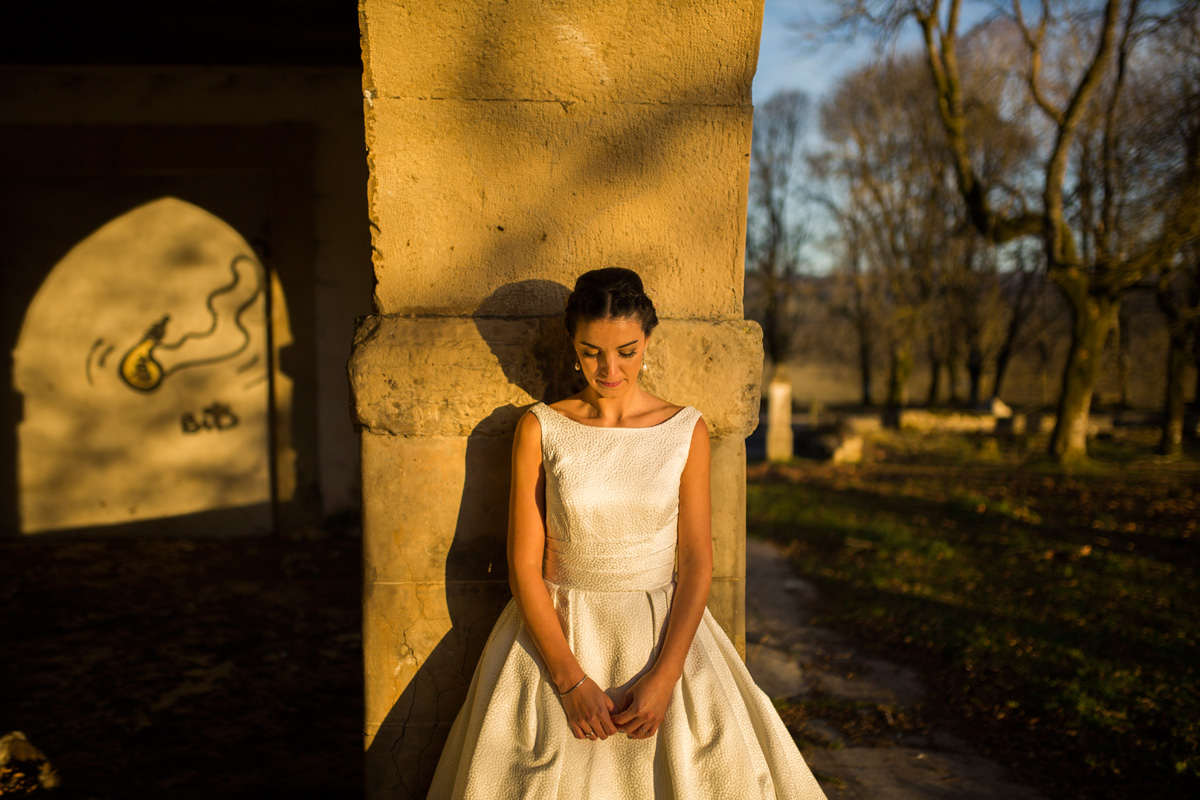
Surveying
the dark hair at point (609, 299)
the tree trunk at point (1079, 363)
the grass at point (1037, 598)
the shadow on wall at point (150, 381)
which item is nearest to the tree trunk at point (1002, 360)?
the tree trunk at point (1079, 363)

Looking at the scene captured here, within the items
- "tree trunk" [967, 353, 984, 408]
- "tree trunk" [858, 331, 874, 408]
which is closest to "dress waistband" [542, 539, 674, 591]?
"tree trunk" [967, 353, 984, 408]

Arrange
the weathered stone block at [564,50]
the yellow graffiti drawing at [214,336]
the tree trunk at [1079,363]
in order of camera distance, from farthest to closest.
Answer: the tree trunk at [1079,363]
the yellow graffiti drawing at [214,336]
the weathered stone block at [564,50]

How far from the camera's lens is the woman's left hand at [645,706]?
5.20ft

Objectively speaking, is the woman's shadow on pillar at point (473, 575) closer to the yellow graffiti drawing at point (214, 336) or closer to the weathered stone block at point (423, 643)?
the weathered stone block at point (423, 643)

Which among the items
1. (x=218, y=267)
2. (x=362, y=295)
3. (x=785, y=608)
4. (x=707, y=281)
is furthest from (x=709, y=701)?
(x=218, y=267)

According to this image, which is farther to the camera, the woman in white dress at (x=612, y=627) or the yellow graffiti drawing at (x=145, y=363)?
the yellow graffiti drawing at (x=145, y=363)

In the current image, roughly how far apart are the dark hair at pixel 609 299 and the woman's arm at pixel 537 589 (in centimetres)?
28

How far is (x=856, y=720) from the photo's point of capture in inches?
121

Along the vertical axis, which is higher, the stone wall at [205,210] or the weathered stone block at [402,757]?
the stone wall at [205,210]

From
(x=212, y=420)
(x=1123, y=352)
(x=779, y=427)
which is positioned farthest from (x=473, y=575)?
(x=1123, y=352)

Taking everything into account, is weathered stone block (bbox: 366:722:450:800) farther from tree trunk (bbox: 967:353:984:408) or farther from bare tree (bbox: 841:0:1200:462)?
tree trunk (bbox: 967:353:984:408)

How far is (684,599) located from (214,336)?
5.09 metres

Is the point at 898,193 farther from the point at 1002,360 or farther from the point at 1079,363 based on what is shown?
the point at 1079,363

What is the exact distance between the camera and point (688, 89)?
1.87 metres
